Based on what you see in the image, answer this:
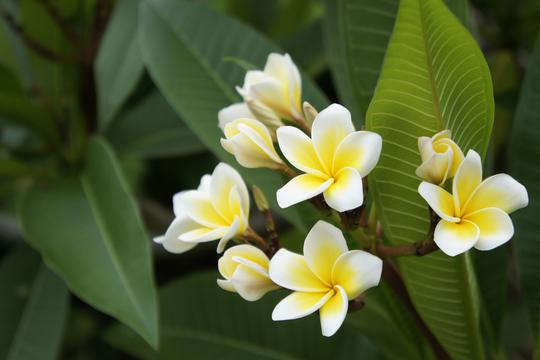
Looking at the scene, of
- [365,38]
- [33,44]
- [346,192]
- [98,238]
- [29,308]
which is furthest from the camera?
[33,44]

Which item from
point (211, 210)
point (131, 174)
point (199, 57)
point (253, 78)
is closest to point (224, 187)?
point (211, 210)

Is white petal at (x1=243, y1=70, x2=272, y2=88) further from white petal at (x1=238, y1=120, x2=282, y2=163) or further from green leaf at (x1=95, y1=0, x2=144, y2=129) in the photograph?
green leaf at (x1=95, y1=0, x2=144, y2=129)

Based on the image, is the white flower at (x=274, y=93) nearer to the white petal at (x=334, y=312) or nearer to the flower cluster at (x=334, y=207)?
the flower cluster at (x=334, y=207)

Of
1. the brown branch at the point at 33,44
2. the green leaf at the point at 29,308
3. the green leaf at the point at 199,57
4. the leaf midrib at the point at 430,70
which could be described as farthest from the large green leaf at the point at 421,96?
the brown branch at the point at 33,44

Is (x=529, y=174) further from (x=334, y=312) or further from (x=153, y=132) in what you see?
(x=153, y=132)

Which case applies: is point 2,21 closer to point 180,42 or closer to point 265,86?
point 180,42

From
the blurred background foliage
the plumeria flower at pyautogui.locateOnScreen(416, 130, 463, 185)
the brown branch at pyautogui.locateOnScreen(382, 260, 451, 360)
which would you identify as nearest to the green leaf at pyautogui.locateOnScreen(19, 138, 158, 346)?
the blurred background foliage
